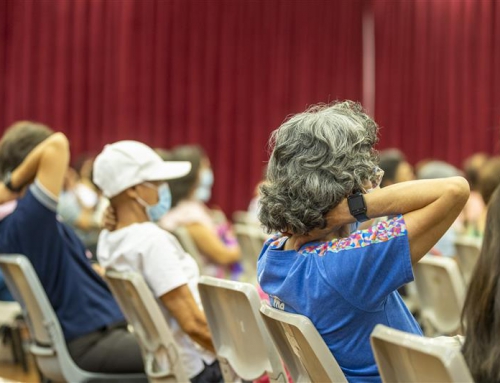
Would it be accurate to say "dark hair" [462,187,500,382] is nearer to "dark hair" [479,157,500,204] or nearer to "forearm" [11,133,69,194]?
"forearm" [11,133,69,194]

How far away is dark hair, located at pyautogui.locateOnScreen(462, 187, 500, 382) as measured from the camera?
1767 mm

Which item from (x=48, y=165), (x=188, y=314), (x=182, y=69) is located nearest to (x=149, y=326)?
(x=188, y=314)

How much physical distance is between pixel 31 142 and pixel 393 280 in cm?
243

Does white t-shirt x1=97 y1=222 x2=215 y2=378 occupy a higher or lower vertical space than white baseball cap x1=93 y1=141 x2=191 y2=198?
lower

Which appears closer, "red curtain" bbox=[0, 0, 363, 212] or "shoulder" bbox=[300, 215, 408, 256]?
"shoulder" bbox=[300, 215, 408, 256]

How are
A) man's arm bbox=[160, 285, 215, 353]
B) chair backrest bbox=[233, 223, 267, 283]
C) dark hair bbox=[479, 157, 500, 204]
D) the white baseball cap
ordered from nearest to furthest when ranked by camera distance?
man's arm bbox=[160, 285, 215, 353]
the white baseball cap
dark hair bbox=[479, 157, 500, 204]
chair backrest bbox=[233, 223, 267, 283]

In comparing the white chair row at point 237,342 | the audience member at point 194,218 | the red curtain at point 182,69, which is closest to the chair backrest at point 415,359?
the white chair row at point 237,342

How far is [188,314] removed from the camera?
10.7 feet

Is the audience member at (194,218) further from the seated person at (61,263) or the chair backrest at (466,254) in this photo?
the seated person at (61,263)

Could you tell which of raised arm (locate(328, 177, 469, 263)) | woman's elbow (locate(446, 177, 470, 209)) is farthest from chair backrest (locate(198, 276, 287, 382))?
woman's elbow (locate(446, 177, 470, 209))

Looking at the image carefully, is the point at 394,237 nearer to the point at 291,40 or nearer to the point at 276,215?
the point at 276,215

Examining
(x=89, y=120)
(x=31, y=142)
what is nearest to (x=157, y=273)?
(x=31, y=142)

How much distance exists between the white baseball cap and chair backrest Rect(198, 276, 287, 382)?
880mm

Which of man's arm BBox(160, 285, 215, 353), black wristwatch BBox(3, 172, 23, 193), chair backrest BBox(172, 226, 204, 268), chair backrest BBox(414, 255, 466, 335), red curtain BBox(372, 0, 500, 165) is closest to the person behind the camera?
man's arm BBox(160, 285, 215, 353)
